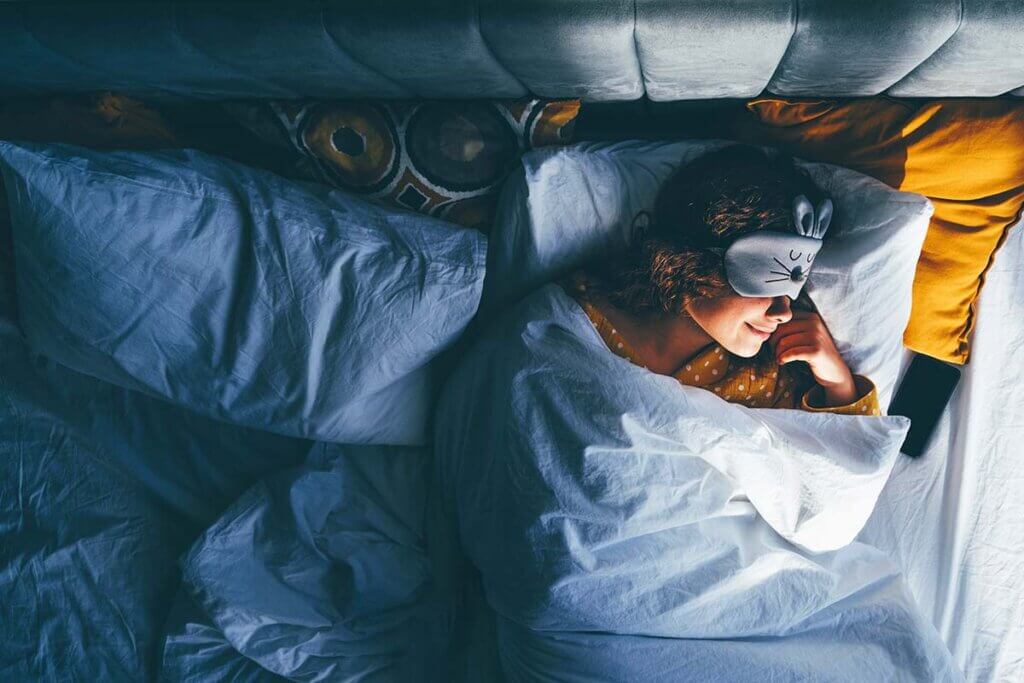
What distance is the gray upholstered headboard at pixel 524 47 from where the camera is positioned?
837mm

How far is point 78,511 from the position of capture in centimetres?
100

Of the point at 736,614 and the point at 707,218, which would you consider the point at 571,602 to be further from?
the point at 707,218

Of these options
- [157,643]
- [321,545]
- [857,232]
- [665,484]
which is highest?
[857,232]

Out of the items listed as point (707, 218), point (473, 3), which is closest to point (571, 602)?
point (707, 218)

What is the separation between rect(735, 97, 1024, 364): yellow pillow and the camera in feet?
3.13

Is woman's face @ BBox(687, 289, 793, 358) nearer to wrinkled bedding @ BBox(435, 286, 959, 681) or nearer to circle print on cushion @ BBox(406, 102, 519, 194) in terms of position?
wrinkled bedding @ BBox(435, 286, 959, 681)

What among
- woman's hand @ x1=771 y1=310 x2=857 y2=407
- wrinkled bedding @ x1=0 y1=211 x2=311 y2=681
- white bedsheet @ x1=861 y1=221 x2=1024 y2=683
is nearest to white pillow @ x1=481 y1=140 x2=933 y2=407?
woman's hand @ x1=771 y1=310 x2=857 y2=407

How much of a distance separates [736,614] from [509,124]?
75 cm

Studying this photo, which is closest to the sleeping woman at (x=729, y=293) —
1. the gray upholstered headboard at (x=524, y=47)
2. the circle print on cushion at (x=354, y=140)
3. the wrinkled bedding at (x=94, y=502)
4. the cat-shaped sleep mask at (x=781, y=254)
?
the cat-shaped sleep mask at (x=781, y=254)

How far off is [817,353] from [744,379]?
110 millimetres

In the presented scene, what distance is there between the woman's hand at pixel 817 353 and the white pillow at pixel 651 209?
1.0 inches

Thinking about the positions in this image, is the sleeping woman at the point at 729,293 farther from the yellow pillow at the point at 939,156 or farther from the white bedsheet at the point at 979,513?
the white bedsheet at the point at 979,513

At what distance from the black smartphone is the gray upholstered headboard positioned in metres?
0.42

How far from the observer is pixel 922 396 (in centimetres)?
113
